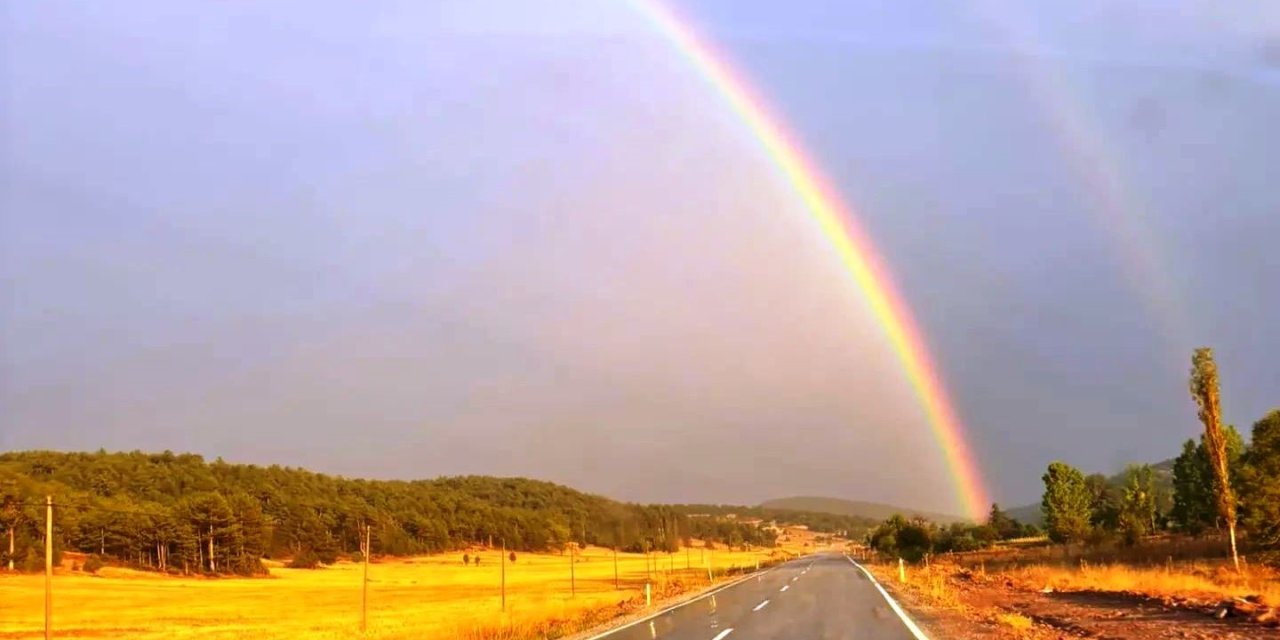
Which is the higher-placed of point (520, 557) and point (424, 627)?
point (424, 627)

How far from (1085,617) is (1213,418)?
25.8 metres

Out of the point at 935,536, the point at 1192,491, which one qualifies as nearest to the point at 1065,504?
the point at 1192,491

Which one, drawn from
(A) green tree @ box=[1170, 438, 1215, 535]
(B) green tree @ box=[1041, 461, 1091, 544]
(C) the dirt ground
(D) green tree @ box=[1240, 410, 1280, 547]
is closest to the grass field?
(C) the dirt ground

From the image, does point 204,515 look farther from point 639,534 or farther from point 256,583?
point 639,534

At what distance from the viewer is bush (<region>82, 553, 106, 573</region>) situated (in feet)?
279

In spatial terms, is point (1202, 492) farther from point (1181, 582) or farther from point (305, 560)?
point (305, 560)

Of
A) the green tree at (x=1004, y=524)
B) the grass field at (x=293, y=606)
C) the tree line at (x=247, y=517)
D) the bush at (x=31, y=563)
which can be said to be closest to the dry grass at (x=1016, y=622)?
the grass field at (x=293, y=606)

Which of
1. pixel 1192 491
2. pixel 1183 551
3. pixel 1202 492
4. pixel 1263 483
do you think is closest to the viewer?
pixel 1263 483

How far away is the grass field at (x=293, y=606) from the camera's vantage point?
31656 millimetres

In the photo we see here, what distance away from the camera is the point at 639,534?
533ft

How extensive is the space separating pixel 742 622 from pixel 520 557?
144982mm

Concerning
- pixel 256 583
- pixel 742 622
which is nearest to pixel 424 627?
pixel 742 622

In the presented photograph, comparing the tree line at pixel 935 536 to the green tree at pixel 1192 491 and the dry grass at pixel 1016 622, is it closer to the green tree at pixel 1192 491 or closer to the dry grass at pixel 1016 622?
the green tree at pixel 1192 491

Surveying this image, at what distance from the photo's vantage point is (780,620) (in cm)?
2566
